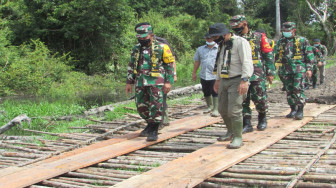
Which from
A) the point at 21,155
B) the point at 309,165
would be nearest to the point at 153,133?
the point at 21,155

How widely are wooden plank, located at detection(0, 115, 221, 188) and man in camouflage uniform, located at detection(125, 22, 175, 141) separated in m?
0.38

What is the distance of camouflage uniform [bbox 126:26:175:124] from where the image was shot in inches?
238

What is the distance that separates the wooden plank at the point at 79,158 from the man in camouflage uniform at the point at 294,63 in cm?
191

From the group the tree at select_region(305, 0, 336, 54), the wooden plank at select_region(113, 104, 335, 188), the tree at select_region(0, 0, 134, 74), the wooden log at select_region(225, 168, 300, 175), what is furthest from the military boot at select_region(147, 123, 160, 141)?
the tree at select_region(305, 0, 336, 54)

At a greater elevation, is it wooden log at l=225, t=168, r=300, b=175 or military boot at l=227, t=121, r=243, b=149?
military boot at l=227, t=121, r=243, b=149

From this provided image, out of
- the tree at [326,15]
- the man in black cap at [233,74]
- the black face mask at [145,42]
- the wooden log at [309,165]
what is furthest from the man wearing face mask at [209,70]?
the tree at [326,15]

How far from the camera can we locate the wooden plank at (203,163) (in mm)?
3992

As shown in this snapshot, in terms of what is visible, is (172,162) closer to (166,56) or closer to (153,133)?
(153,133)

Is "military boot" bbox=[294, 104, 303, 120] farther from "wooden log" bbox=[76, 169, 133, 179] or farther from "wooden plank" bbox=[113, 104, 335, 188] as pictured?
"wooden log" bbox=[76, 169, 133, 179]

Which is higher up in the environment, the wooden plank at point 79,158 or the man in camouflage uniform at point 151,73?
the man in camouflage uniform at point 151,73

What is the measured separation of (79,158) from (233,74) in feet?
7.65

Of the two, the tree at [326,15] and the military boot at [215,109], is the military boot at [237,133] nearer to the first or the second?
the military boot at [215,109]

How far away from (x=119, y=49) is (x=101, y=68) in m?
1.56

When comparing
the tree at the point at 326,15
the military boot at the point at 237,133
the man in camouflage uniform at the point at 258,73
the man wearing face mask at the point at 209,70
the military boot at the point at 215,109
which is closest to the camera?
the military boot at the point at 237,133
